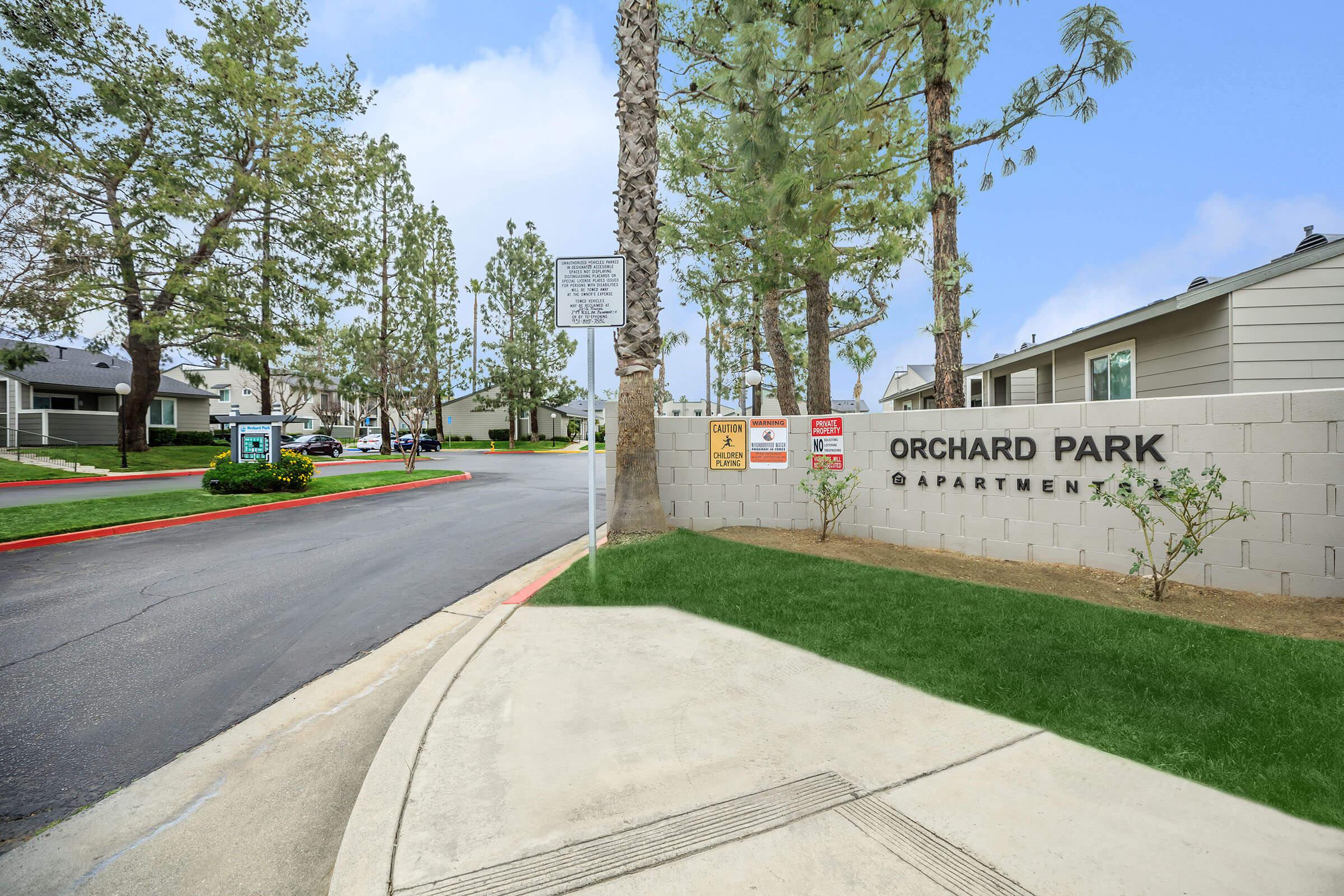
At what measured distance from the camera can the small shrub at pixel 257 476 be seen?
47.8 ft

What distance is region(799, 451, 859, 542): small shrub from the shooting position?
8.12 m

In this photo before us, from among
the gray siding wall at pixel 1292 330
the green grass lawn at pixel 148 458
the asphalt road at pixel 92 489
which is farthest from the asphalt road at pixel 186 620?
the green grass lawn at pixel 148 458

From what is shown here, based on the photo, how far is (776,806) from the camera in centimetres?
272

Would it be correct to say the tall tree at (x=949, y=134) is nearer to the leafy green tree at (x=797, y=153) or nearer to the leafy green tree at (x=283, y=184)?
the leafy green tree at (x=797, y=153)

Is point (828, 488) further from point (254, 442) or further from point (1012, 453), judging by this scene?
point (254, 442)

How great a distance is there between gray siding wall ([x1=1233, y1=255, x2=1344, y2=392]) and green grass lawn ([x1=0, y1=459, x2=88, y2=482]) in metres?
29.7

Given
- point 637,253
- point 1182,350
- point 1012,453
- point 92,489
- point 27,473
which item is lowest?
point 92,489

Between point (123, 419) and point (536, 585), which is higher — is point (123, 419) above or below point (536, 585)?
above

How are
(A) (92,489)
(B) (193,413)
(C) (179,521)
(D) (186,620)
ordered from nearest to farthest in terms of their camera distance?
(D) (186,620) < (C) (179,521) < (A) (92,489) < (B) (193,413)

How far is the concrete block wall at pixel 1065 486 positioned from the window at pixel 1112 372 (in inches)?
242

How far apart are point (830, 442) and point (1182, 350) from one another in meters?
6.87

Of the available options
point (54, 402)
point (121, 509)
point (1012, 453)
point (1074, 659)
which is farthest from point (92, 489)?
point (1074, 659)

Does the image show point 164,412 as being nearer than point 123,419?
No

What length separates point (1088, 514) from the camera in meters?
6.54
